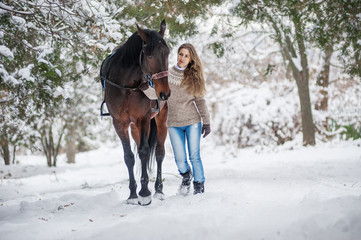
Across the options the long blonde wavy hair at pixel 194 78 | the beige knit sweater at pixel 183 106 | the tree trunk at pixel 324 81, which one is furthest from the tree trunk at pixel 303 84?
the beige knit sweater at pixel 183 106

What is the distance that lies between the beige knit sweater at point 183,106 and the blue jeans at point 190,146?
0.33ft

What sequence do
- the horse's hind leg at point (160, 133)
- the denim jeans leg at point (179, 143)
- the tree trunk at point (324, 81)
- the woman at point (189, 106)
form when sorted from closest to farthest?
the woman at point (189, 106) → the denim jeans leg at point (179, 143) → the horse's hind leg at point (160, 133) → the tree trunk at point (324, 81)

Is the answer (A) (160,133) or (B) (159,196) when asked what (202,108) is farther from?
(B) (159,196)

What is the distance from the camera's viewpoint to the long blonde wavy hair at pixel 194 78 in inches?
152

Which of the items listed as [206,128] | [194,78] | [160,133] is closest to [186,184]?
[206,128]

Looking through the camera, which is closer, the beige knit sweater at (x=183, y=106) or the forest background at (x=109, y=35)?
the beige knit sweater at (x=183, y=106)

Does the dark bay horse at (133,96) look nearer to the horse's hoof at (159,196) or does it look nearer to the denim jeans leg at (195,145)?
the horse's hoof at (159,196)

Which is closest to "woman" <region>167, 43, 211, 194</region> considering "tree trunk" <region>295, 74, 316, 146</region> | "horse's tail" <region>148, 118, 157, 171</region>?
"horse's tail" <region>148, 118, 157, 171</region>

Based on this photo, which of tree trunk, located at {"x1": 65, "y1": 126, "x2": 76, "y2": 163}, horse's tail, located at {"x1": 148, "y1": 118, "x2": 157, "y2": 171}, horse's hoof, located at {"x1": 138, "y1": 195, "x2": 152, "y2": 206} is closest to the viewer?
horse's hoof, located at {"x1": 138, "y1": 195, "x2": 152, "y2": 206}

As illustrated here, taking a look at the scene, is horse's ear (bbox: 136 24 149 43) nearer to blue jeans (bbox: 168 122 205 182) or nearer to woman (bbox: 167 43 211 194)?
woman (bbox: 167 43 211 194)

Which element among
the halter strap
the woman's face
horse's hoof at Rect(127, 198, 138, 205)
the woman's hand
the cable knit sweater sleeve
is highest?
the woman's face

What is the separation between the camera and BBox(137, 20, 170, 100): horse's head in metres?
3.26

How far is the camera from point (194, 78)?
3.87 meters

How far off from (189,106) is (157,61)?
34.5 inches
